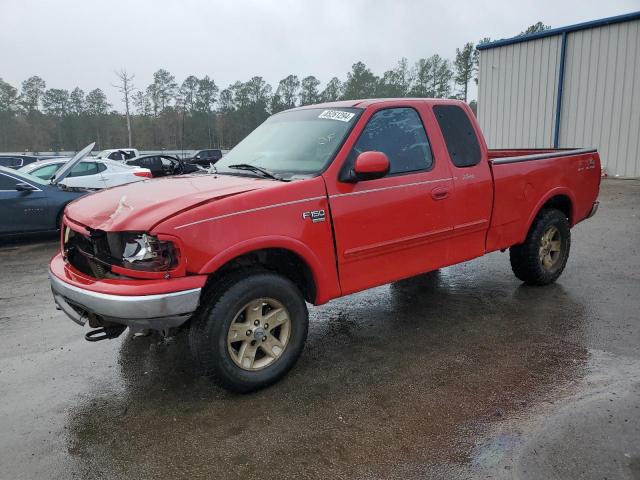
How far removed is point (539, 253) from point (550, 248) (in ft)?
0.93

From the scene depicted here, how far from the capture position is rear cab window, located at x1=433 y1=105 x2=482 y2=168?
4.43 meters

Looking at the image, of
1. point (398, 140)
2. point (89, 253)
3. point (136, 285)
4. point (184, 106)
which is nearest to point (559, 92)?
point (398, 140)

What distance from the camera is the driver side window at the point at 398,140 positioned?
3920mm

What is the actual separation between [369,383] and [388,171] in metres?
1.54

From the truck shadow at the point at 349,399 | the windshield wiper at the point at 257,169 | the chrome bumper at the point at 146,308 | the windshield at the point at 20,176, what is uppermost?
the windshield wiper at the point at 257,169

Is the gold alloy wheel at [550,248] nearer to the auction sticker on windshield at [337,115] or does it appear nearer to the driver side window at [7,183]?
the auction sticker on windshield at [337,115]

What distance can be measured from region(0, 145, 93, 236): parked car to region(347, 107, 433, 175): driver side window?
681 centimetres

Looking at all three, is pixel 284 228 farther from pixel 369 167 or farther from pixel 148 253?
pixel 148 253

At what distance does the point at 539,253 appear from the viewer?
541cm

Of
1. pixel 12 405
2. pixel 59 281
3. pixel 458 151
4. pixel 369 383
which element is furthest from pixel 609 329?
pixel 12 405

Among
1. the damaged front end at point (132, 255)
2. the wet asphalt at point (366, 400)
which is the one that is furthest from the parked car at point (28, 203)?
the damaged front end at point (132, 255)

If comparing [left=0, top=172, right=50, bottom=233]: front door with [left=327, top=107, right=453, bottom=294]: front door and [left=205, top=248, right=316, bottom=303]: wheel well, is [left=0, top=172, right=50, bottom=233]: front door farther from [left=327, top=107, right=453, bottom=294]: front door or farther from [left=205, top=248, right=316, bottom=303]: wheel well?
[left=327, top=107, right=453, bottom=294]: front door

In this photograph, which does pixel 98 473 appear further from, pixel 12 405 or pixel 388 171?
pixel 388 171

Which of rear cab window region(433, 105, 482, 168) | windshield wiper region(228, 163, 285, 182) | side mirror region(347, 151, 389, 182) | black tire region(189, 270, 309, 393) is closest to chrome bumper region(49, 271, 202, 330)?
black tire region(189, 270, 309, 393)
